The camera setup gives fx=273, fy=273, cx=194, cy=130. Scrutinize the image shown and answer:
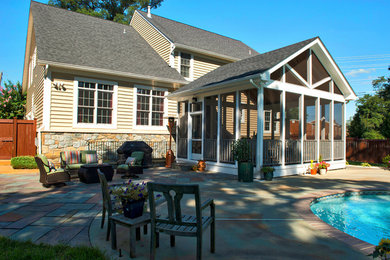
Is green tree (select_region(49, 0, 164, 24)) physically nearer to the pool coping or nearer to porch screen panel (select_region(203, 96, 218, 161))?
porch screen panel (select_region(203, 96, 218, 161))

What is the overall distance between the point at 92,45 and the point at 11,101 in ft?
34.2

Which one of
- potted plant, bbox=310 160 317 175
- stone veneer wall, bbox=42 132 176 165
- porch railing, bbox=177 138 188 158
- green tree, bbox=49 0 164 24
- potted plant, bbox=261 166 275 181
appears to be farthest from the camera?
green tree, bbox=49 0 164 24

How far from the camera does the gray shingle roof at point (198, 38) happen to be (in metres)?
16.9

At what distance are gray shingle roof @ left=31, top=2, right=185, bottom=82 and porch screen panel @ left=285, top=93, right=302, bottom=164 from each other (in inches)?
234

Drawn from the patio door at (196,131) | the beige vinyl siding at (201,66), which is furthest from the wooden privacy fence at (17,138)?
the beige vinyl siding at (201,66)

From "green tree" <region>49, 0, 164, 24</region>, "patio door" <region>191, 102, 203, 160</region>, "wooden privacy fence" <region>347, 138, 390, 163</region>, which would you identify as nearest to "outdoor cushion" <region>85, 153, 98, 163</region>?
"patio door" <region>191, 102, 203, 160</region>

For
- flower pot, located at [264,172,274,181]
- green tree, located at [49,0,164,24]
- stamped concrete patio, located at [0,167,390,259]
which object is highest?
green tree, located at [49,0,164,24]

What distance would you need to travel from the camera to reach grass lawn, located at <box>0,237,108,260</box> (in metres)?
3.12

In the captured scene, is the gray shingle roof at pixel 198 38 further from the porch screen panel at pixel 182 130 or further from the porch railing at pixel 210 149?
the porch railing at pixel 210 149

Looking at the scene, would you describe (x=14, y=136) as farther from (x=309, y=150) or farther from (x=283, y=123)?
(x=309, y=150)

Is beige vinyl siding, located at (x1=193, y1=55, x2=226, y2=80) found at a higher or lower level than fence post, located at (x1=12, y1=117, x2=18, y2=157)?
higher


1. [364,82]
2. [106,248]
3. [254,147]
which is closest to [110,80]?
[254,147]

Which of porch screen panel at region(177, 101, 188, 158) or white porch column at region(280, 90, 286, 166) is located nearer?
white porch column at region(280, 90, 286, 166)

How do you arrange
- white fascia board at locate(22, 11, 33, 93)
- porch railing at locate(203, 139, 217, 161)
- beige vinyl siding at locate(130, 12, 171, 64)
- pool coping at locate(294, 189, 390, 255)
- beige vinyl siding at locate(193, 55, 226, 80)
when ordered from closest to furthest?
pool coping at locate(294, 189, 390, 255) < porch railing at locate(203, 139, 217, 161) < white fascia board at locate(22, 11, 33, 93) < beige vinyl siding at locate(130, 12, 171, 64) < beige vinyl siding at locate(193, 55, 226, 80)
